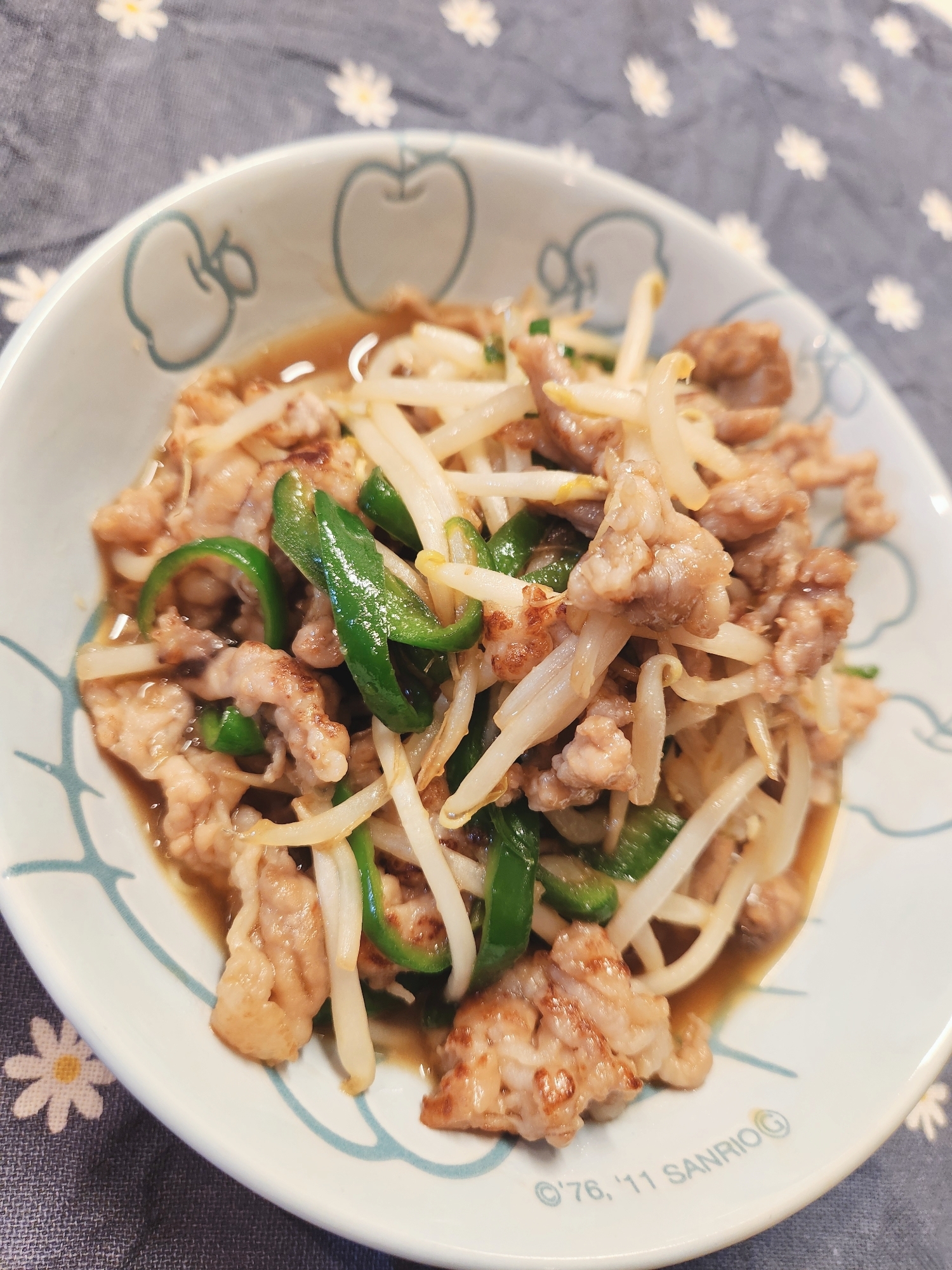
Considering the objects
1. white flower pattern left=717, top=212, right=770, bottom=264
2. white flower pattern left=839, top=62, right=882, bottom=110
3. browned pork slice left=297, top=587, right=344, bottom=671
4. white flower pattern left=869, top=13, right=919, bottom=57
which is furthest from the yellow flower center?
white flower pattern left=869, top=13, right=919, bottom=57

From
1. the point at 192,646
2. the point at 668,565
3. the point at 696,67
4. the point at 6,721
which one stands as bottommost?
the point at 6,721

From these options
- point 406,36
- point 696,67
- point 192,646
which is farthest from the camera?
point 696,67

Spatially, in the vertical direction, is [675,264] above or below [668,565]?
above

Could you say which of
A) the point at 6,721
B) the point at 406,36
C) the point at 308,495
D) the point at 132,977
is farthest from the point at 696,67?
the point at 132,977

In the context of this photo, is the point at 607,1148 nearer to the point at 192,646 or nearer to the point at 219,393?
the point at 192,646

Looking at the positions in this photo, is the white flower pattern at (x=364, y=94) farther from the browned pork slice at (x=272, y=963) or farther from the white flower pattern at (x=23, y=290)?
the browned pork slice at (x=272, y=963)

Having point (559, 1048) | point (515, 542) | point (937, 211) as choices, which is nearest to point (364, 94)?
point (515, 542)

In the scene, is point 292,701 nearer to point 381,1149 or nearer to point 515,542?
point 515,542

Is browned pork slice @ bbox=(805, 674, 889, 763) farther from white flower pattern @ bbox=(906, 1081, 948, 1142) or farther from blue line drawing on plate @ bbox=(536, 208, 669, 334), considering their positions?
blue line drawing on plate @ bbox=(536, 208, 669, 334)
